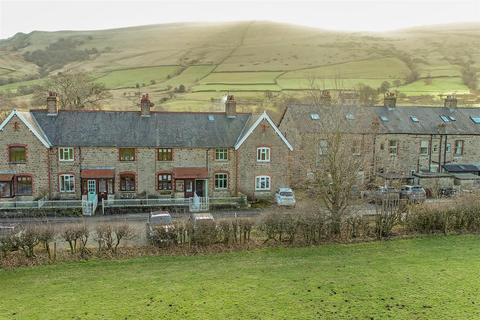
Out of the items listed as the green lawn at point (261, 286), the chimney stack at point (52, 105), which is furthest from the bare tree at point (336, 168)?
the chimney stack at point (52, 105)

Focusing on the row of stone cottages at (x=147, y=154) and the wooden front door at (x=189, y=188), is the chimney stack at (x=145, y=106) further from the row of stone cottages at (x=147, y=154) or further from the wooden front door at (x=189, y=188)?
the wooden front door at (x=189, y=188)

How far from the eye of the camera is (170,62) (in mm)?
120000

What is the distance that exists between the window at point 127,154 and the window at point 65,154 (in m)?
4.14

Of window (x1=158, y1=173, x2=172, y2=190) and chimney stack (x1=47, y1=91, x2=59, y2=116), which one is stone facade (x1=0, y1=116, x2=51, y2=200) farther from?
window (x1=158, y1=173, x2=172, y2=190)

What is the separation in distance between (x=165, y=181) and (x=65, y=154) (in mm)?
8703

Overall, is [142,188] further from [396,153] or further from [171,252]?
[396,153]

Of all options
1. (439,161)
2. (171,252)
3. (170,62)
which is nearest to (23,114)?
(171,252)

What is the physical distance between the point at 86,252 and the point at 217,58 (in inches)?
4096

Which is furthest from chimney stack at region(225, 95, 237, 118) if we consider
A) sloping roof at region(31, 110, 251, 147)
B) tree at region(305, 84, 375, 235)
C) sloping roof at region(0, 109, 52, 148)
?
sloping roof at region(0, 109, 52, 148)

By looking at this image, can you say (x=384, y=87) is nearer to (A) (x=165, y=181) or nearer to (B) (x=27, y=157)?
(A) (x=165, y=181)

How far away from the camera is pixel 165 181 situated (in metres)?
37.6

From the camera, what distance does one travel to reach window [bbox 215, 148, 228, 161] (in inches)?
1505

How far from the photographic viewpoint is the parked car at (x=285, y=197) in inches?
1460

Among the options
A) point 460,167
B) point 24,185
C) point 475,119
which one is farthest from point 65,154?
point 475,119
